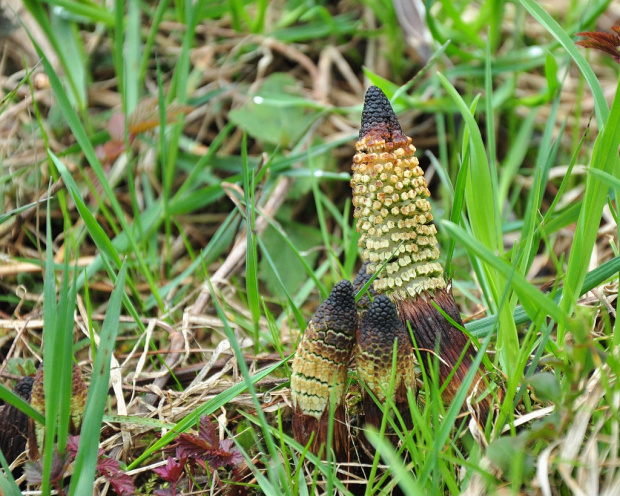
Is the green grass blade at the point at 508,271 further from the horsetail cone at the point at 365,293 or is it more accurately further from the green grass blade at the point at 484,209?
the horsetail cone at the point at 365,293

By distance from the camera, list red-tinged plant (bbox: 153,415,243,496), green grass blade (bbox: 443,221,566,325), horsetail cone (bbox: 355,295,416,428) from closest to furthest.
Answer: green grass blade (bbox: 443,221,566,325) < horsetail cone (bbox: 355,295,416,428) < red-tinged plant (bbox: 153,415,243,496)

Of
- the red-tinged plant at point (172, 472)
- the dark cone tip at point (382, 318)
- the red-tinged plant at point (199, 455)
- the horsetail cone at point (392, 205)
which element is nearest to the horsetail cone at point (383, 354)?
the dark cone tip at point (382, 318)

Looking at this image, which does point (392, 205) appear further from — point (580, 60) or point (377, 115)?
point (580, 60)

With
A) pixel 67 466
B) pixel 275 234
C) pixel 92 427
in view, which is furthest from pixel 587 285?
pixel 275 234

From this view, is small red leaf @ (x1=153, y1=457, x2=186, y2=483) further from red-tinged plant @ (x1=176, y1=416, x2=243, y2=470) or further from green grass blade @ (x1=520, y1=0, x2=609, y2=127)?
green grass blade @ (x1=520, y1=0, x2=609, y2=127)

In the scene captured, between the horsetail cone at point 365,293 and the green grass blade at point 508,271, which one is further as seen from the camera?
the horsetail cone at point 365,293

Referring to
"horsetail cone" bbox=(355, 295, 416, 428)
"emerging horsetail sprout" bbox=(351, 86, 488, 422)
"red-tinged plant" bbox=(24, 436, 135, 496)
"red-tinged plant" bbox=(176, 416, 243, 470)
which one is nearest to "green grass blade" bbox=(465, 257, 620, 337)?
"emerging horsetail sprout" bbox=(351, 86, 488, 422)

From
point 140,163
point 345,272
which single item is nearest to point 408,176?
point 345,272
